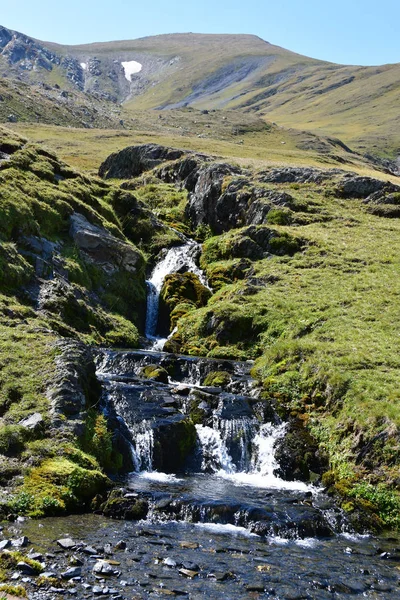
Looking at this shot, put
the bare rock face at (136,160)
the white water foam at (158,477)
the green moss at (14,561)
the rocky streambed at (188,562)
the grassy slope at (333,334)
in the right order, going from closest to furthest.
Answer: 1. the green moss at (14,561)
2. the rocky streambed at (188,562)
3. the white water foam at (158,477)
4. the grassy slope at (333,334)
5. the bare rock face at (136,160)

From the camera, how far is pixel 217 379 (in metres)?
27.9

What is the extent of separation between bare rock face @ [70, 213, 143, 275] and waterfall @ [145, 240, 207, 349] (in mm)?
2670

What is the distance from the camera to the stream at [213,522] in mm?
12344

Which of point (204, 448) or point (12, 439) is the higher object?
point (12, 439)

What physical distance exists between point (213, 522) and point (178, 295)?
1028 inches

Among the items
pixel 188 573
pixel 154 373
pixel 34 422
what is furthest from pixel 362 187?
pixel 188 573

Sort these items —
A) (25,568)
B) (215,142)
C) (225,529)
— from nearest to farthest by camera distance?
(25,568) < (225,529) < (215,142)

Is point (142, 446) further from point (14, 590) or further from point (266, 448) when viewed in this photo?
Result: point (14, 590)

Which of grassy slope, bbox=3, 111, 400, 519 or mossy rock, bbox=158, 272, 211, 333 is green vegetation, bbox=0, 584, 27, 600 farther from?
mossy rock, bbox=158, 272, 211, 333

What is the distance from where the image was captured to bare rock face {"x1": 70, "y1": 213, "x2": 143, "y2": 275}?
3947 cm

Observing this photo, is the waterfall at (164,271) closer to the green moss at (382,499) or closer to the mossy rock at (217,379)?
the mossy rock at (217,379)

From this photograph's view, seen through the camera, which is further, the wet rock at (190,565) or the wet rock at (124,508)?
the wet rock at (124,508)

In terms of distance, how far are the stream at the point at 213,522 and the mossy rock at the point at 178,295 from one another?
12668 millimetres

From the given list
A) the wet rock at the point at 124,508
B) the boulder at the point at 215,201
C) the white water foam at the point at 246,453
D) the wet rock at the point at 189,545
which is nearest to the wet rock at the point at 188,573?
the wet rock at the point at 189,545
